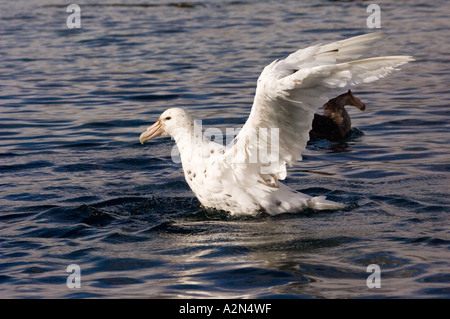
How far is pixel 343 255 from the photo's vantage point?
7039mm

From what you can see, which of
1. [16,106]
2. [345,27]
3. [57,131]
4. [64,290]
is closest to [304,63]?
[64,290]

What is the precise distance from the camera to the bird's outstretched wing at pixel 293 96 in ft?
22.3

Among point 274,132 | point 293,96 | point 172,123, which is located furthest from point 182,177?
point 293,96

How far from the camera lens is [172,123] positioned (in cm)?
843

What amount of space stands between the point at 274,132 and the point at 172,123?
4.66ft

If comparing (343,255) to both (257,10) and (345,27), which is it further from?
(257,10)

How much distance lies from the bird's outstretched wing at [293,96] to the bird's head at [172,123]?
0.63m
